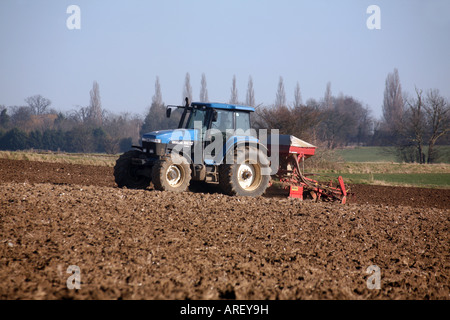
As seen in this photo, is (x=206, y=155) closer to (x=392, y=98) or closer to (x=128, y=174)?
(x=128, y=174)

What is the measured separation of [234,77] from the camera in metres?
63.4

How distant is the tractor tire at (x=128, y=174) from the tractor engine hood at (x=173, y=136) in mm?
591

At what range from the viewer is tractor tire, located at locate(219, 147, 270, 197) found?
9.97 m

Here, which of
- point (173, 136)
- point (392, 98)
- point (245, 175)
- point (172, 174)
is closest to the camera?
point (172, 174)

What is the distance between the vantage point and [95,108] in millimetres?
64125

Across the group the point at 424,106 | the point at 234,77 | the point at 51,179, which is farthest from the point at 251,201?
the point at 234,77

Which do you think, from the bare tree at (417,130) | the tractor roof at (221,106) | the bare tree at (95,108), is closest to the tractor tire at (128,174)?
the tractor roof at (221,106)

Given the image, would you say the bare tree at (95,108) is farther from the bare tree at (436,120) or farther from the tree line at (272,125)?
the bare tree at (436,120)

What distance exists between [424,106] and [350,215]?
3645cm

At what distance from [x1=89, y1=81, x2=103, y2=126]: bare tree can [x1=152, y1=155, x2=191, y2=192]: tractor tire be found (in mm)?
52043

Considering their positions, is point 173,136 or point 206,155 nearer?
point 173,136

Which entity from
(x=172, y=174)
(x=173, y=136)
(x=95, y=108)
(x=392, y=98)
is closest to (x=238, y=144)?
(x=173, y=136)

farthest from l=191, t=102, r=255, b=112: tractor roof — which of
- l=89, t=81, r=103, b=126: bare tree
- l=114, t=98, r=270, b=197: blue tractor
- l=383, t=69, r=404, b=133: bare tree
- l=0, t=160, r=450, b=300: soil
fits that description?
l=383, t=69, r=404, b=133: bare tree

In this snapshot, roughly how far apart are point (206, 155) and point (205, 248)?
4550 millimetres
